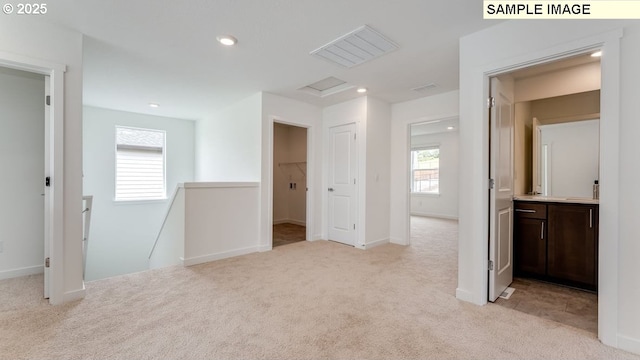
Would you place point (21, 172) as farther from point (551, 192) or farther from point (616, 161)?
point (551, 192)

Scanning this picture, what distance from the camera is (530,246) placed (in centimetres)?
300

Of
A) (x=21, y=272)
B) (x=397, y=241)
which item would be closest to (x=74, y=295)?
(x=21, y=272)

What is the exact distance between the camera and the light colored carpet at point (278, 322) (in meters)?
1.73

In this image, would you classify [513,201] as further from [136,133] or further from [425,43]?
[136,133]

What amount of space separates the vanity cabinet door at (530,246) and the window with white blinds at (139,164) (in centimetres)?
626

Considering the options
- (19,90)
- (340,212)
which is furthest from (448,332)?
(19,90)

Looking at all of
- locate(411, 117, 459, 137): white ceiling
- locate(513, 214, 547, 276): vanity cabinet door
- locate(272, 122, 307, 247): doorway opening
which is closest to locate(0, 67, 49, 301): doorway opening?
locate(272, 122, 307, 247): doorway opening

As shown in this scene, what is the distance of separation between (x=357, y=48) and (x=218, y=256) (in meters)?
3.05

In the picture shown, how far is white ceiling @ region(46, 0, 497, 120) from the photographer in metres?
2.12

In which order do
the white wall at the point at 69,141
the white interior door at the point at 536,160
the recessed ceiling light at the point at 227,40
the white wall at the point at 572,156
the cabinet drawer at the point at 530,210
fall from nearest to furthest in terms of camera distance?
1. the white wall at the point at 69,141
2. the recessed ceiling light at the point at 227,40
3. the cabinet drawer at the point at 530,210
4. the white wall at the point at 572,156
5. the white interior door at the point at 536,160

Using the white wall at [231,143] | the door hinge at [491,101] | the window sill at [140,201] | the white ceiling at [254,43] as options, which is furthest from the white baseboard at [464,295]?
the window sill at [140,201]

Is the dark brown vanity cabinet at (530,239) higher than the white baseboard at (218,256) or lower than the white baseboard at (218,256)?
higher

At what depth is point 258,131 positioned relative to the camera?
426 centimetres

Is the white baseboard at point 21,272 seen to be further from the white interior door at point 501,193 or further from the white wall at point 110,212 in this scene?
the white interior door at point 501,193
